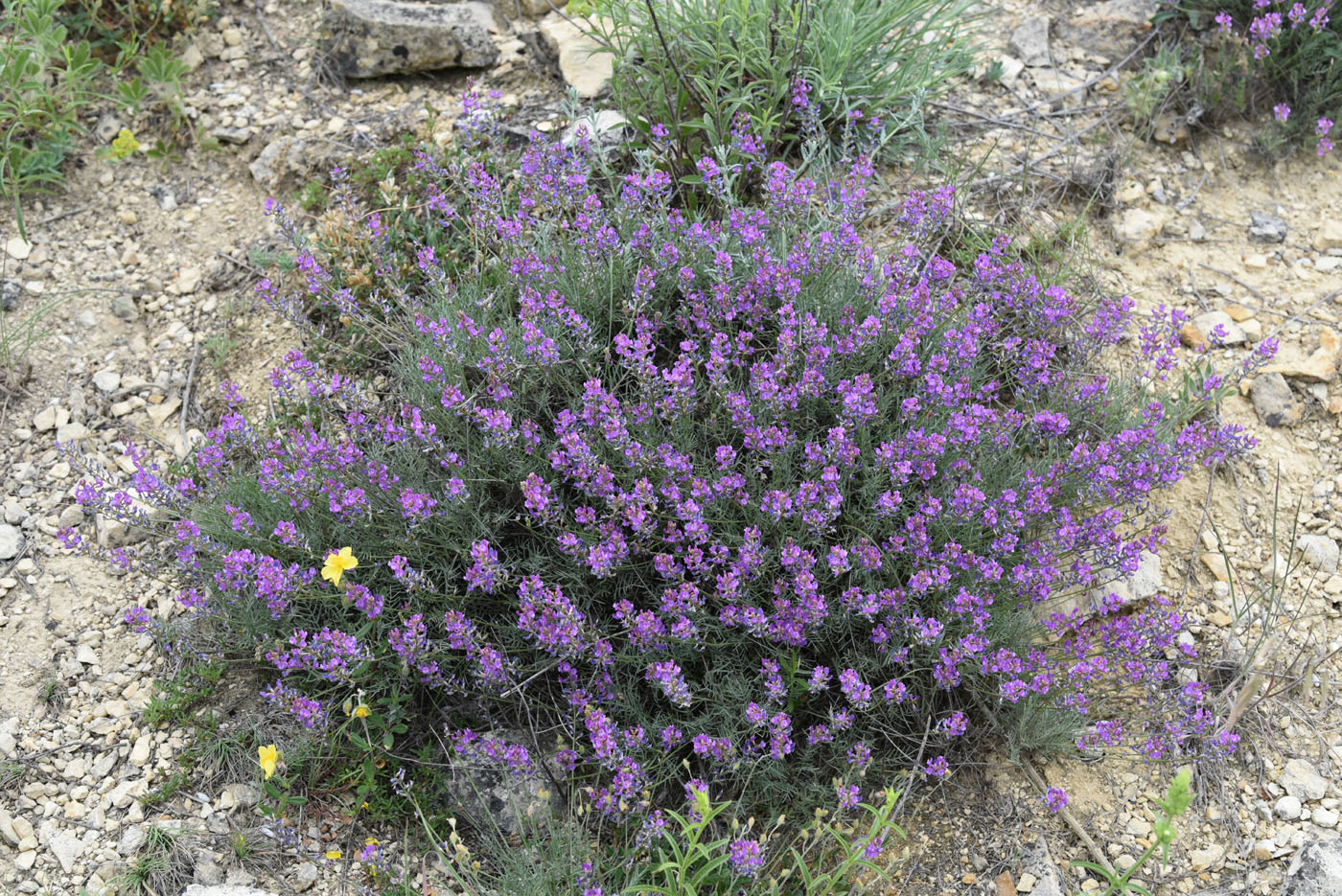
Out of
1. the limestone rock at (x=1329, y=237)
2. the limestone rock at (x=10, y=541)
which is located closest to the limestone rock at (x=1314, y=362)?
the limestone rock at (x=1329, y=237)

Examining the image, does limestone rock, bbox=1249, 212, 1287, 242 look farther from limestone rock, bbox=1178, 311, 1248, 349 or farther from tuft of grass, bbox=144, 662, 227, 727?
tuft of grass, bbox=144, 662, 227, 727

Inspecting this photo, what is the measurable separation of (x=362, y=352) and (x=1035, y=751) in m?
2.57

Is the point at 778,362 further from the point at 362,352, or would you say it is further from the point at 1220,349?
the point at 1220,349

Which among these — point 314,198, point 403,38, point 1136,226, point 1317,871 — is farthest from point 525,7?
point 1317,871

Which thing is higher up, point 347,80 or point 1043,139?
point 1043,139

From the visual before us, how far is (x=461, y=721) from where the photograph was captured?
2990mm

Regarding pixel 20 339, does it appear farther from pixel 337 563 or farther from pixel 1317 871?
pixel 1317 871

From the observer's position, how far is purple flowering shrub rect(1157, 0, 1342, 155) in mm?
4340

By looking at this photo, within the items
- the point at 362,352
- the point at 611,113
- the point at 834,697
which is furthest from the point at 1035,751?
the point at 611,113

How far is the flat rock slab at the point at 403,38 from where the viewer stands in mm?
4754

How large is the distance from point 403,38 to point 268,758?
335 centimetres

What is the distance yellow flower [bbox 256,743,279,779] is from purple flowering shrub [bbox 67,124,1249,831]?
11 cm

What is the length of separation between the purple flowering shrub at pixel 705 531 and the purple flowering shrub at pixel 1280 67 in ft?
5.54

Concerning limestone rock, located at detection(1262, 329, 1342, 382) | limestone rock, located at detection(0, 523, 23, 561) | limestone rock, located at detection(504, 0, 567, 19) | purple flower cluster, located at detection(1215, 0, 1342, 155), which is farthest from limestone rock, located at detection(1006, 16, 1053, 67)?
limestone rock, located at detection(0, 523, 23, 561)
